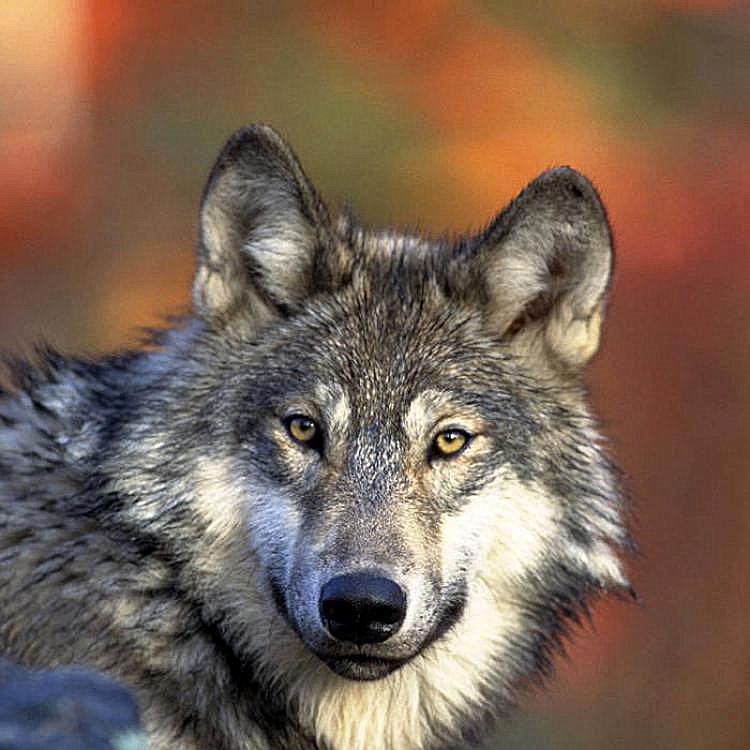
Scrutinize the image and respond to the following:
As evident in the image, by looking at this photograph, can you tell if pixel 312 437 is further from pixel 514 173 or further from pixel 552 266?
pixel 514 173

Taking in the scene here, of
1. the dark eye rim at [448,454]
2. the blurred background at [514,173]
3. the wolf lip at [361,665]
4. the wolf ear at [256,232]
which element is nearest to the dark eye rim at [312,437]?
the dark eye rim at [448,454]

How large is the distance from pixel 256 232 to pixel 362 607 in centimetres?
128

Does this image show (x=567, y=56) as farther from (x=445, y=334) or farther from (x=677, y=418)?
(x=445, y=334)

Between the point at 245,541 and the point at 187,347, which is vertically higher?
the point at 187,347

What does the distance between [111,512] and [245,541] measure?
1.28 ft

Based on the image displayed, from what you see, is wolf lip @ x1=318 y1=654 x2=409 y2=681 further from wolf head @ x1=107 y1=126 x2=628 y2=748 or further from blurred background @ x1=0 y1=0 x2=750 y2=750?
blurred background @ x1=0 y1=0 x2=750 y2=750

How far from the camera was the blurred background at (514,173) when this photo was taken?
35.8ft

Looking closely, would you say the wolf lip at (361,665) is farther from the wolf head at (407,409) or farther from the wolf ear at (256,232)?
the wolf ear at (256,232)

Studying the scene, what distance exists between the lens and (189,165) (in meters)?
12.9

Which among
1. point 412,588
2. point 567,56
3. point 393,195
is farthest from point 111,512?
point 567,56

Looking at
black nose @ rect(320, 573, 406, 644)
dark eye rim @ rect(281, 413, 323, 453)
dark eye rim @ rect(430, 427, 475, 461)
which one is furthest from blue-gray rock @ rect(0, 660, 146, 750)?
dark eye rim @ rect(430, 427, 475, 461)

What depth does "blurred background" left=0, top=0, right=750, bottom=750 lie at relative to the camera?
35.8 feet

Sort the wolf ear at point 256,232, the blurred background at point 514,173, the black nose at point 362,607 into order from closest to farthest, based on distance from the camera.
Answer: the black nose at point 362,607 < the wolf ear at point 256,232 < the blurred background at point 514,173

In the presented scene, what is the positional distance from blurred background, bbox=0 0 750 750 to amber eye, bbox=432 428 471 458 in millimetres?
6220
